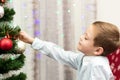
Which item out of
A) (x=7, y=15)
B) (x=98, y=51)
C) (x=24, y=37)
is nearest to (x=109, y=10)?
(x=98, y=51)

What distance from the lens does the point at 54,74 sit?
1.81m

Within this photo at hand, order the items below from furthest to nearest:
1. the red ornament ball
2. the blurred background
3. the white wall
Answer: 1. the white wall
2. the blurred background
3. the red ornament ball

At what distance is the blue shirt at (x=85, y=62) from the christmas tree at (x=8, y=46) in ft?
0.78

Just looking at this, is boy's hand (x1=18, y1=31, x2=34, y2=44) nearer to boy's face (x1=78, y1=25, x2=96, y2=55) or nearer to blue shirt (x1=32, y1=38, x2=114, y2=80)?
blue shirt (x1=32, y1=38, x2=114, y2=80)

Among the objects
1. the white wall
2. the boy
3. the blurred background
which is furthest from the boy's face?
the white wall

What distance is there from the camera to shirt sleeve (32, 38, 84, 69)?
144 cm

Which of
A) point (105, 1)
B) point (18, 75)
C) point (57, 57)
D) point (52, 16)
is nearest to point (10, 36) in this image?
point (18, 75)

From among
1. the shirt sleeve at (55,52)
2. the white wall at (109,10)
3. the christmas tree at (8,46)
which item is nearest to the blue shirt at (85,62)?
the shirt sleeve at (55,52)

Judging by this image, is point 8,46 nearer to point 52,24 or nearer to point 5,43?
point 5,43

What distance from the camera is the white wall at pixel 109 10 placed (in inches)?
75.8

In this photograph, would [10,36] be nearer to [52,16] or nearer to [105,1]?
[52,16]

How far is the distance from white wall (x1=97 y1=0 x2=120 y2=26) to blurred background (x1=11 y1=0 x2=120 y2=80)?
40 millimetres

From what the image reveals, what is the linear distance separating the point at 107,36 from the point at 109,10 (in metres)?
0.64

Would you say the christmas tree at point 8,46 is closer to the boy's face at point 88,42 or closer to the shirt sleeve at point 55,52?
the shirt sleeve at point 55,52
